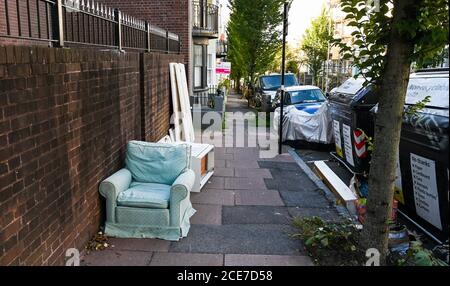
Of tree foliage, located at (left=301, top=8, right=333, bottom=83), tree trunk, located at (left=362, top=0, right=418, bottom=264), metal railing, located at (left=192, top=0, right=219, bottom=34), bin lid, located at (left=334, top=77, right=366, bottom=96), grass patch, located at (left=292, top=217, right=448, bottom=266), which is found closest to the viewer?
tree trunk, located at (left=362, top=0, right=418, bottom=264)

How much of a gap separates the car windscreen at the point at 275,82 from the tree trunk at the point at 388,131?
61.9 ft

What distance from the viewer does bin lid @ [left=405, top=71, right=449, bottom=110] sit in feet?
15.4

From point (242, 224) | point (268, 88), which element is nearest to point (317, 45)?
point (268, 88)

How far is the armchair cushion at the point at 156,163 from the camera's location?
566cm

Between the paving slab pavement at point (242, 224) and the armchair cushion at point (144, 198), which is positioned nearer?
the paving slab pavement at point (242, 224)

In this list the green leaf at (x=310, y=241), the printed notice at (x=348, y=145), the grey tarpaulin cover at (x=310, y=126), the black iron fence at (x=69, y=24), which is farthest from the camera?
the grey tarpaulin cover at (x=310, y=126)

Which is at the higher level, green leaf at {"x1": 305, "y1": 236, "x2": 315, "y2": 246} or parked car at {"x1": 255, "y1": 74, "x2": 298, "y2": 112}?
parked car at {"x1": 255, "y1": 74, "x2": 298, "y2": 112}

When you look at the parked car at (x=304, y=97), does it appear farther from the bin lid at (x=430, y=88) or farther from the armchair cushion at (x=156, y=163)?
the armchair cushion at (x=156, y=163)

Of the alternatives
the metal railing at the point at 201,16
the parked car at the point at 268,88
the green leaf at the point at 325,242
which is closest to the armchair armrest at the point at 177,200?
the green leaf at the point at 325,242

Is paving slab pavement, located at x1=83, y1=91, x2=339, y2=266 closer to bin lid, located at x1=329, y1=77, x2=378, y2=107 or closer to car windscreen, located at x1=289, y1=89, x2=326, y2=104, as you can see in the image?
bin lid, located at x1=329, y1=77, x2=378, y2=107

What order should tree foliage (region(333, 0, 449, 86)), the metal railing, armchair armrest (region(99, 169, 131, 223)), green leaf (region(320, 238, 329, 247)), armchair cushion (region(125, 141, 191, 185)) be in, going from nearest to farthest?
tree foliage (region(333, 0, 449, 86)) → green leaf (region(320, 238, 329, 247)) → armchair armrest (region(99, 169, 131, 223)) → armchair cushion (region(125, 141, 191, 185)) → the metal railing

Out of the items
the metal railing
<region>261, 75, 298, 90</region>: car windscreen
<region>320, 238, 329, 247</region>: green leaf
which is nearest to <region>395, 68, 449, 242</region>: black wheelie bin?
<region>320, 238, 329, 247</region>: green leaf

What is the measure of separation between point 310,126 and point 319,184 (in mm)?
3781

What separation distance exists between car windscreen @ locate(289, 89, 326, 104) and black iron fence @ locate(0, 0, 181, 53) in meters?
8.33
